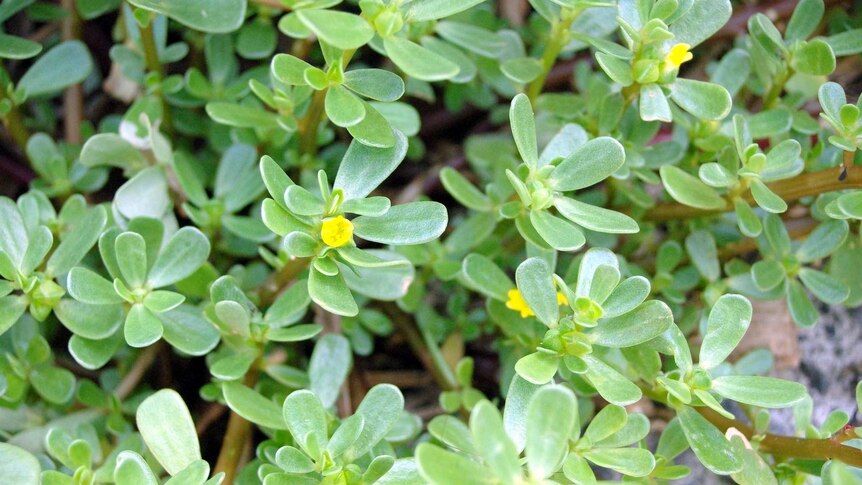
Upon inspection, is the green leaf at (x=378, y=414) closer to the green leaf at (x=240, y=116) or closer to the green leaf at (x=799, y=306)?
the green leaf at (x=240, y=116)

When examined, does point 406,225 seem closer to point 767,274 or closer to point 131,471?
point 131,471

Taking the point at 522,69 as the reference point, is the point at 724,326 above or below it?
below

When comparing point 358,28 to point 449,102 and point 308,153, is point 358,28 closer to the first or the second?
point 308,153

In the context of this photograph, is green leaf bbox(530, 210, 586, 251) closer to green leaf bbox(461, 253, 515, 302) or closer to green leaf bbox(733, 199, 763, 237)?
green leaf bbox(461, 253, 515, 302)

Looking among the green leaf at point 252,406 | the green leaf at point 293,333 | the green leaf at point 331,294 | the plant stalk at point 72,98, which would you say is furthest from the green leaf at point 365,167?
the plant stalk at point 72,98

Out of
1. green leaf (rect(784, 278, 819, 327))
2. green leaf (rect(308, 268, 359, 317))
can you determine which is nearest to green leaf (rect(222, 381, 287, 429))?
green leaf (rect(308, 268, 359, 317))

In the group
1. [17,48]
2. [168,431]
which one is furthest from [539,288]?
[17,48]

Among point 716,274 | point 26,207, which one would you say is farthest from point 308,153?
point 716,274
